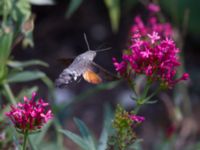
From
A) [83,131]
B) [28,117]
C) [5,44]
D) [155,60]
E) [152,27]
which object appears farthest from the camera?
[152,27]

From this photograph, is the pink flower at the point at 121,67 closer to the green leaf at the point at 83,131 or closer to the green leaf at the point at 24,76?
the green leaf at the point at 83,131

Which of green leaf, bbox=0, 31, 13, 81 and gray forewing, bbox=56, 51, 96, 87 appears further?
green leaf, bbox=0, 31, 13, 81

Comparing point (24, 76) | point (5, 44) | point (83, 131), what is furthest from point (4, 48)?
point (83, 131)

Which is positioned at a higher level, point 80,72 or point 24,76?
point 80,72

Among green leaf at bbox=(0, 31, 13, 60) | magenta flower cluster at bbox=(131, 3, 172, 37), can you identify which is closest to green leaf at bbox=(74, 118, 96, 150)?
magenta flower cluster at bbox=(131, 3, 172, 37)

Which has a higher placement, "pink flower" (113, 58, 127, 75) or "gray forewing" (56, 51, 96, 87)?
"gray forewing" (56, 51, 96, 87)

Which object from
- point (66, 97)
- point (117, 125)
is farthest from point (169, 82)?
point (66, 97)

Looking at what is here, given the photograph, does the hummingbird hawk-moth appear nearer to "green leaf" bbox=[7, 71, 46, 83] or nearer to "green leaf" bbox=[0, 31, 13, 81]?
"green leaf" bbox=[0, 31, 13, 81]

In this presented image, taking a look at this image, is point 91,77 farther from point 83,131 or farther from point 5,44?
point 5,44

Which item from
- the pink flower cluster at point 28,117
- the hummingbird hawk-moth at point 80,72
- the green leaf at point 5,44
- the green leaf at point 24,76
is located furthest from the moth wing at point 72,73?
the green leaf at point 24,76

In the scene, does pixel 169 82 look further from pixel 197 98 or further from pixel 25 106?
pixel 197 98

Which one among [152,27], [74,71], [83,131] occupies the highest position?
[74,71]
